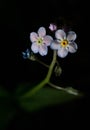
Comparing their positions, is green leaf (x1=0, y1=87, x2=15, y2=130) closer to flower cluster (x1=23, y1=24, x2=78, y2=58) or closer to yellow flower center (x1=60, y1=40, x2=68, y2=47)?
flower cluster (x1=23, y1=24, x2=78, y2=58)

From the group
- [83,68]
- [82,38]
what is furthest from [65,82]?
[82,38]

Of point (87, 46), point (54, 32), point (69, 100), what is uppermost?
point (54, 32)

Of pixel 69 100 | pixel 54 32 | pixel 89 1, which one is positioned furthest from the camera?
pixel 89 1

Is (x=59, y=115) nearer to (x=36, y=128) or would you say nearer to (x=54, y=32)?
(x=36, y=128)

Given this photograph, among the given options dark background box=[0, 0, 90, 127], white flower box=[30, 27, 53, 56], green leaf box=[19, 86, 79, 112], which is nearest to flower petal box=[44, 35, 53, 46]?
white flower box=[30, 27, 53, 56]

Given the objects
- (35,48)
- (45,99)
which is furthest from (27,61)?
(35,48)

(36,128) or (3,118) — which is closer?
(3,118)

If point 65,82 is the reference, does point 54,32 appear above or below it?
above
